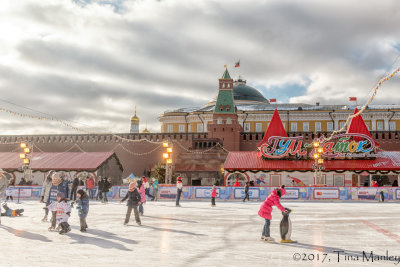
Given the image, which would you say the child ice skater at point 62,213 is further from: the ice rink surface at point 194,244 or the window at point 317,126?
the window at point 317,126

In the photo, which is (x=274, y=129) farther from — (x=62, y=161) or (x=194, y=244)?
(x=194, y=244)

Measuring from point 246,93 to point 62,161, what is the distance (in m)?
43.1

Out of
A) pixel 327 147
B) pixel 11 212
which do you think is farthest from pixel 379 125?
pixel 11 212

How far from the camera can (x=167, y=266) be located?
7473 millimetres

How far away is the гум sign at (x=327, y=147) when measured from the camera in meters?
38.9

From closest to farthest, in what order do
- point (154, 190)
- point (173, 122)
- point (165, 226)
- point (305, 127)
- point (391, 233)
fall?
point (391, 233), point (165, 226), point (154, 190), point (305, 127), point (173, 122)

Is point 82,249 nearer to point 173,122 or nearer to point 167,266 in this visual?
point 167,266

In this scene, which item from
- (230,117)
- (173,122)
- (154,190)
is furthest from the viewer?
(173,122)

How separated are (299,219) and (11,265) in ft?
36.9

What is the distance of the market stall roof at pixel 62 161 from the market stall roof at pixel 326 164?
41.9 feet

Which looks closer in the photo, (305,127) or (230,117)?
(230,117)

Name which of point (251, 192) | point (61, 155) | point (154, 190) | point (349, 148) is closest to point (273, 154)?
point (349, 148)

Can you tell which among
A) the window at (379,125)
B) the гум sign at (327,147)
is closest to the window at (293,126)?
the window at (379,125)

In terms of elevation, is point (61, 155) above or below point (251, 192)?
above
